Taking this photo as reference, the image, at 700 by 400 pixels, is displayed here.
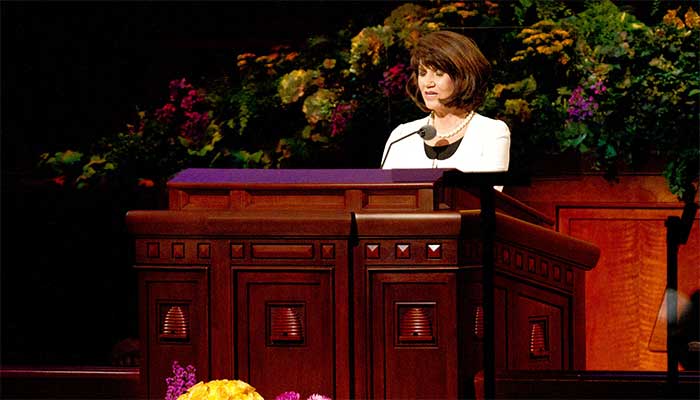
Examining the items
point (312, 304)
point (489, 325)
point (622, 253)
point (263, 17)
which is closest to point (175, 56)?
point (263, 17)

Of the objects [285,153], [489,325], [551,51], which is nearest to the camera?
[489,325]

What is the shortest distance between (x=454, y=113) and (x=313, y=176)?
819 mm

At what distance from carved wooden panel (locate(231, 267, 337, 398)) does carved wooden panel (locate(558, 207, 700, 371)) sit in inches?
93.7

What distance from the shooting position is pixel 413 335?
10.6 ft

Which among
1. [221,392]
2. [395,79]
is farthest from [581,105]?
[221,392]

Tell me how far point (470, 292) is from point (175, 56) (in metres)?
2.95

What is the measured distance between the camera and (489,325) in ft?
9.07

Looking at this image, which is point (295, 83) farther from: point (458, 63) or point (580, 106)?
point (458, 63)

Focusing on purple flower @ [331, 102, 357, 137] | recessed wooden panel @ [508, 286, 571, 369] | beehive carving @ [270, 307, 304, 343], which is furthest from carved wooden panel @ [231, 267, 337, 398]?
purple flower @ [331, 102, 357, 137]

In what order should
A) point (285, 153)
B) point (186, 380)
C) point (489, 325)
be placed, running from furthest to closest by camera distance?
point (285, 153) < point (186, 380) < point (489, 325)

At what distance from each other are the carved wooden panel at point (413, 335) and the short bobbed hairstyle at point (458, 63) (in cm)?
89

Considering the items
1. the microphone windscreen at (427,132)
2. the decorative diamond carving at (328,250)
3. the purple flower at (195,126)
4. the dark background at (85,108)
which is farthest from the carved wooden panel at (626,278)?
the decorative diamond carving at (328,250)

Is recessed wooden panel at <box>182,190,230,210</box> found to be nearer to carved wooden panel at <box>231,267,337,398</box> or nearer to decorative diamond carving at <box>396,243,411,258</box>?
carved wooden panel at <box>231,267,337,398</box>

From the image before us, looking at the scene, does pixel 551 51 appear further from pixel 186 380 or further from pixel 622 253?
pixel 186 380
